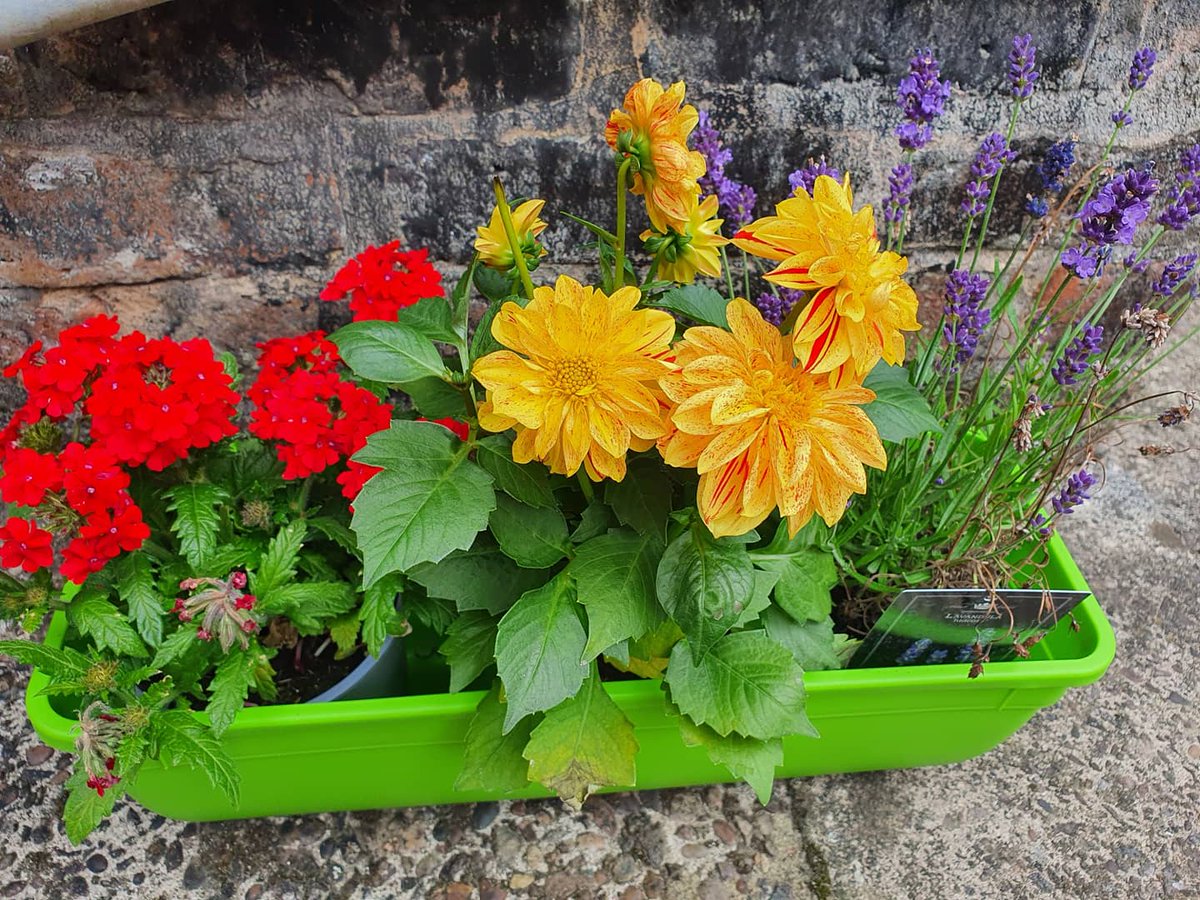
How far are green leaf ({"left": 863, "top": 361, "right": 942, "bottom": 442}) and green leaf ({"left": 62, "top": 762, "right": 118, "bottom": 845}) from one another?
0.83m

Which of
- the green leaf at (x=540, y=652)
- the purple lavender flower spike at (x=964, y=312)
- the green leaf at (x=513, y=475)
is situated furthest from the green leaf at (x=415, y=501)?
the purple lavender flower spike at (x=964, y=312)

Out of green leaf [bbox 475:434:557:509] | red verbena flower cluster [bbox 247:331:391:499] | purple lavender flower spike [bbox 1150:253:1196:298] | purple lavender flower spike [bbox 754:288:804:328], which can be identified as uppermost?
purple lavender flower spike [bbox 1150:253:1196:298]

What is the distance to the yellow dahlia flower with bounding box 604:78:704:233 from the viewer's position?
750 mm

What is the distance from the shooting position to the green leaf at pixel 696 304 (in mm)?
901

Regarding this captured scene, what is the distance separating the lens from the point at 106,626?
3.04ft

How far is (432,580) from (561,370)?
32cm

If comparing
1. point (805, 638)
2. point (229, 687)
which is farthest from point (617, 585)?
point (229, 687)

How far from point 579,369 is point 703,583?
24cm

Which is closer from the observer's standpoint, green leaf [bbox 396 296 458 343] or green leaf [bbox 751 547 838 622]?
green leaf [bbox 396 296 458 343]

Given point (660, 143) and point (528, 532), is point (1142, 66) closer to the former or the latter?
point (660, 143)

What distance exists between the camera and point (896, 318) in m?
0.70

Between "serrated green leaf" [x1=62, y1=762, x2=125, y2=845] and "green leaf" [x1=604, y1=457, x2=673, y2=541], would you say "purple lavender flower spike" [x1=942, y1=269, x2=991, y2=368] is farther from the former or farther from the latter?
"serrated green leaf" [x1=62, y1=762, x2=125, y2=845]

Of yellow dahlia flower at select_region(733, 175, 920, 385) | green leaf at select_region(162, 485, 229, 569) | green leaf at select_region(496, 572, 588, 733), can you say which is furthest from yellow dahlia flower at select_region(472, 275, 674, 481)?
green leaf at select_region(162, 485, 229, 569)

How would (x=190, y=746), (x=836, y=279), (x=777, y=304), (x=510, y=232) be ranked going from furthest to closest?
(x=777, y=304)
(x=190, y=746)
(x=510, y=232)
(x=836, y=279)
